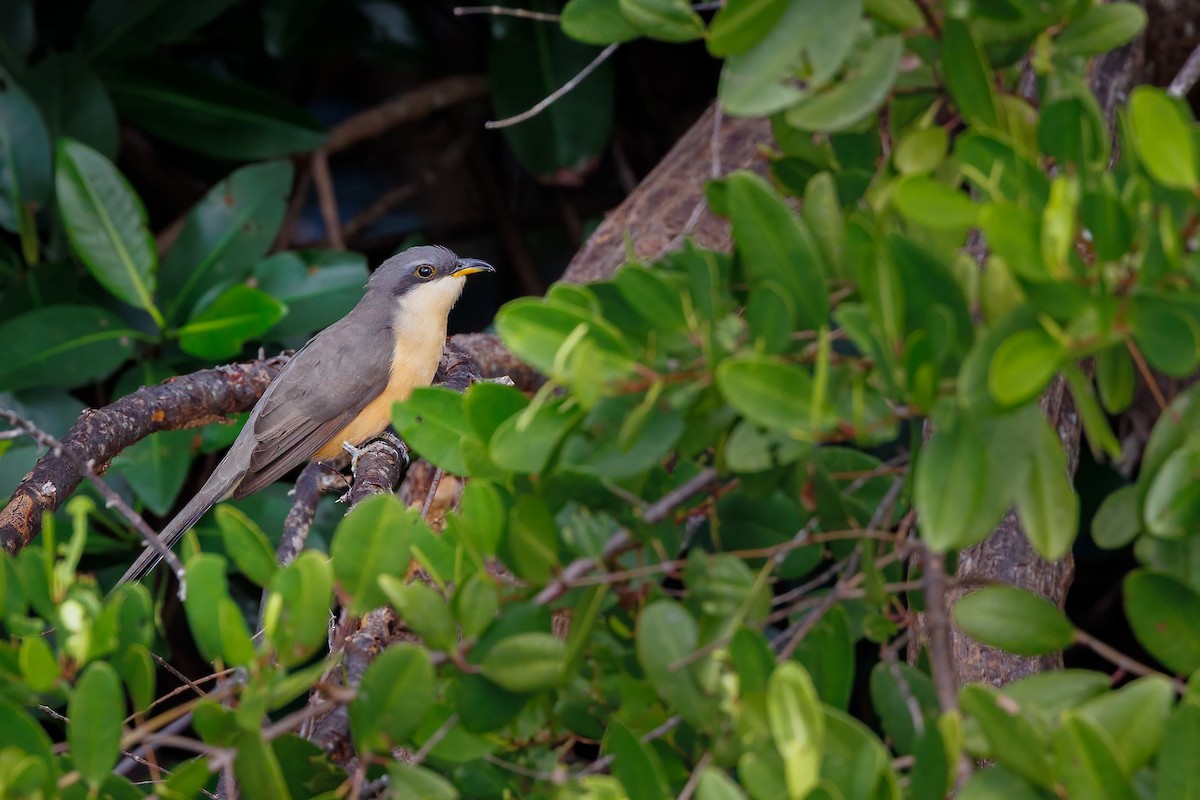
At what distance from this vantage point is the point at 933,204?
1.58 meters

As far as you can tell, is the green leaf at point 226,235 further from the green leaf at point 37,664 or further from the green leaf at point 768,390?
the green leaf at point 768,390

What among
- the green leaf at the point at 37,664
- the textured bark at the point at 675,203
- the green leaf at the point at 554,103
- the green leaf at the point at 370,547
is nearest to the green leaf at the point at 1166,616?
the green leaf at the point at 370,547

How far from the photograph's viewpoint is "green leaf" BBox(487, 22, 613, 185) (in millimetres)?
6043

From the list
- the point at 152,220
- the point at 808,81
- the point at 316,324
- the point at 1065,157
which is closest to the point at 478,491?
the point at 808,81

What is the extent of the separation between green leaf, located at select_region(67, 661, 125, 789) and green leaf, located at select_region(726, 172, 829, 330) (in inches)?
39.9

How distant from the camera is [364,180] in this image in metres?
7.73

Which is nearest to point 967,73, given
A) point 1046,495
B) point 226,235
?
point 1046,495

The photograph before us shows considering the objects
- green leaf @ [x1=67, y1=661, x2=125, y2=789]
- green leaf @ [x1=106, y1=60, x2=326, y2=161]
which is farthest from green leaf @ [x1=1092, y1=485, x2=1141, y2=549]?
green leaf @ [x1=106, y1=60, x2=326, y2=161]

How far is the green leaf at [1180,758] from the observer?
142 cm

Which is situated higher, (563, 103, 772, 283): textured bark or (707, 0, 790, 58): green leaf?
(707, 0, 790, 58): green leaf

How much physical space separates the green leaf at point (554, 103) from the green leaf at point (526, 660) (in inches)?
179

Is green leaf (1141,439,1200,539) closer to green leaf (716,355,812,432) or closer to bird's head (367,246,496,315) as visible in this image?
green leaf (716,355,812,432)

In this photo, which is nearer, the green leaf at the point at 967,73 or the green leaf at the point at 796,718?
the green leaf at the point at 796,718

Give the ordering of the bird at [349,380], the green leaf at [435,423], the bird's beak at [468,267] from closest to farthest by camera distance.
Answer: the green leaf at [435,423] < the bird at [349,380] < the bird's beak at [468,267]
